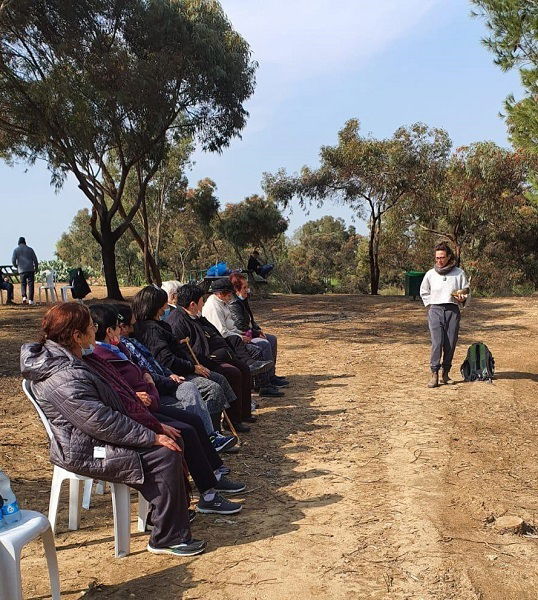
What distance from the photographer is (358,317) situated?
15.9 metres

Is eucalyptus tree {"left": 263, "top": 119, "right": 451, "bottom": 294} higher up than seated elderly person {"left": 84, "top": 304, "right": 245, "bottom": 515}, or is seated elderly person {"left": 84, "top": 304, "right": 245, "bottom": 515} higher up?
eucalyptus tree {"left": 263, "top": 119, "right": 451, "bottom": 294}

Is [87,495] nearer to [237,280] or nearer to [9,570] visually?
[9,570]

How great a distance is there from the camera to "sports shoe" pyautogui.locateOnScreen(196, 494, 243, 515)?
4121 mm

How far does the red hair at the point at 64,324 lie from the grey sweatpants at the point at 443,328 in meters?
5.25

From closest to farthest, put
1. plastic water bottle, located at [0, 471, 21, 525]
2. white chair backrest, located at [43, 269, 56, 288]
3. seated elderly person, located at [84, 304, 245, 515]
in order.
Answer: plastic water bottle, located at [0, 471, 21, 525] < seated elderly person, located at [84, 304, 245, 515] < white chair backrest, located at [43, 269, 56, 288]

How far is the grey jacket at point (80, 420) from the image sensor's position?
3.41m

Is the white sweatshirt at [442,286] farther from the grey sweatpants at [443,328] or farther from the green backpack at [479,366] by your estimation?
the green backpack at [479,366]

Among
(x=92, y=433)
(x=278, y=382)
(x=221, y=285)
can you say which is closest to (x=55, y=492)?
(x=92, y=433)

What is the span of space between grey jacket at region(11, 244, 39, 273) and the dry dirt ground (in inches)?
309

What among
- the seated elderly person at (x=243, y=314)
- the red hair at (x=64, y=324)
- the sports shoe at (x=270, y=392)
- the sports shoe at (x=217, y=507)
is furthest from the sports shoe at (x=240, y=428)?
the red hair at (x=64, y=324)

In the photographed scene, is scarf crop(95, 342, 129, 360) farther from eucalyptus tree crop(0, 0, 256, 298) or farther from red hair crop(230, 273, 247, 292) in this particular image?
eucalyptus tree crop(0, 0, 256, 298)

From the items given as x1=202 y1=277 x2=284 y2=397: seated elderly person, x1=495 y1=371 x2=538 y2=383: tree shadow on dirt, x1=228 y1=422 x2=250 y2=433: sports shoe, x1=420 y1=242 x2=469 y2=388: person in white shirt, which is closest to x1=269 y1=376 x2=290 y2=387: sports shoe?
x1=202 y1=277 x2=284 y2=397: seated elderly person

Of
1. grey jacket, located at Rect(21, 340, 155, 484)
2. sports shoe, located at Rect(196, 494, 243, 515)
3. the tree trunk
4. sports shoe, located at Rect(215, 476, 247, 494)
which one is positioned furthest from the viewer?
the tree trunk

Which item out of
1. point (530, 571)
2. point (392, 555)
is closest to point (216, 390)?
point (392, 555)
